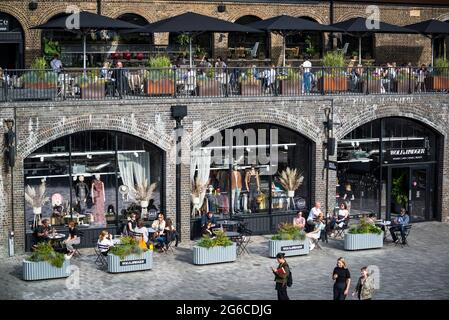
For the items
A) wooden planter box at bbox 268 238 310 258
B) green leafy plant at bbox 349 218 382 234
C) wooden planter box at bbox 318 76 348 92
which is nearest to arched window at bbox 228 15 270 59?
wooden planter box at bbox 318 76 348 92

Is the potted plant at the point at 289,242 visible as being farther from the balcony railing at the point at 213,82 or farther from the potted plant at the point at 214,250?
the balcony railing at the point at 213,82

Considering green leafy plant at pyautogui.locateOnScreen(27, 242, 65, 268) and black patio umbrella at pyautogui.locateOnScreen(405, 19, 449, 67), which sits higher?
black patio umbrella at pyautogui.locateOnScreen(405, 19, 449, 67)

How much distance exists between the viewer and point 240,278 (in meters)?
27.3

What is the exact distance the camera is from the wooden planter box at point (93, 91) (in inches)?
1191

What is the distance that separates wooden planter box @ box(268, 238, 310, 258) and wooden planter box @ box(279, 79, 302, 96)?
5.57 metres

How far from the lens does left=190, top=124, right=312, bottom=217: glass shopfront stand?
1283 inches

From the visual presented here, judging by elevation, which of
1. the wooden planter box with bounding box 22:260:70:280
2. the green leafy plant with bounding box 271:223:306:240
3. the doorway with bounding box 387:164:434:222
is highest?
the doorway with bounding box 387:164:434:222

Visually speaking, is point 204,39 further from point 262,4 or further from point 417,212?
point 417,212

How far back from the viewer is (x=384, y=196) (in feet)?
117

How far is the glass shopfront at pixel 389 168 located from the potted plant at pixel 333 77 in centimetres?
185

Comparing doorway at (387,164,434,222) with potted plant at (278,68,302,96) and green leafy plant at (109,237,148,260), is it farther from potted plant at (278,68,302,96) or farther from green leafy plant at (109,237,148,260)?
green leafy plant at (109,237,148,260)

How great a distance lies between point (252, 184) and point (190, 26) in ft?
19.0

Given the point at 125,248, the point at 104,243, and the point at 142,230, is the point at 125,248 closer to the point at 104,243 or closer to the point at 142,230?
the point at 104,243
